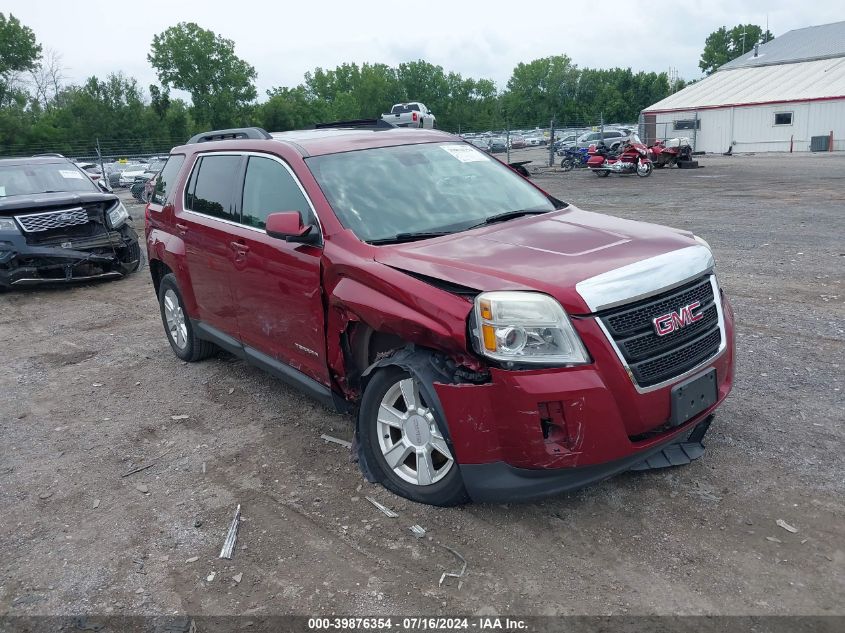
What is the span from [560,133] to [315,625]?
4411 cm

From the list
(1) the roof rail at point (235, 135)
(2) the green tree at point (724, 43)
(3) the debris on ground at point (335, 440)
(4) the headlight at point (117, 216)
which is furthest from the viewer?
(2) the green tree at point (724, 43)

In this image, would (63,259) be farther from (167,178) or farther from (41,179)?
(167,178)

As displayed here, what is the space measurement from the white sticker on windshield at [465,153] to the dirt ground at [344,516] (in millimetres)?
1959

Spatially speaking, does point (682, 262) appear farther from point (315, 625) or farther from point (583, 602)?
point (315, 625)

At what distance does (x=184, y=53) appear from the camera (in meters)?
83.8

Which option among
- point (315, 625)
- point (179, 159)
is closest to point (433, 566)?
point (315, 625)

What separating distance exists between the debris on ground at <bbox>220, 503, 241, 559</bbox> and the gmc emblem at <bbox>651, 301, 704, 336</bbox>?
7.37 feet

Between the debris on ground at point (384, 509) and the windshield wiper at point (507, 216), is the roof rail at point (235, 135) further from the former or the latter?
the debris on ground at point (384, 509)

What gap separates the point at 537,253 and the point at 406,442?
1.15m

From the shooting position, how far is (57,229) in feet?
30.7

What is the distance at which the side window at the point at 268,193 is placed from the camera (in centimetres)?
432

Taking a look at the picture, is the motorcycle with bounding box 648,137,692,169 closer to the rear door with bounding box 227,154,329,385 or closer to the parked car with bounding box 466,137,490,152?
the parked car with bounding box 466,137,490,152

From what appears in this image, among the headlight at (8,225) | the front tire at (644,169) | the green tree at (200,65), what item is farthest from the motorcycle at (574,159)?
the green tree at (200,65)

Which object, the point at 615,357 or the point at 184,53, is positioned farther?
the point at 184,53
